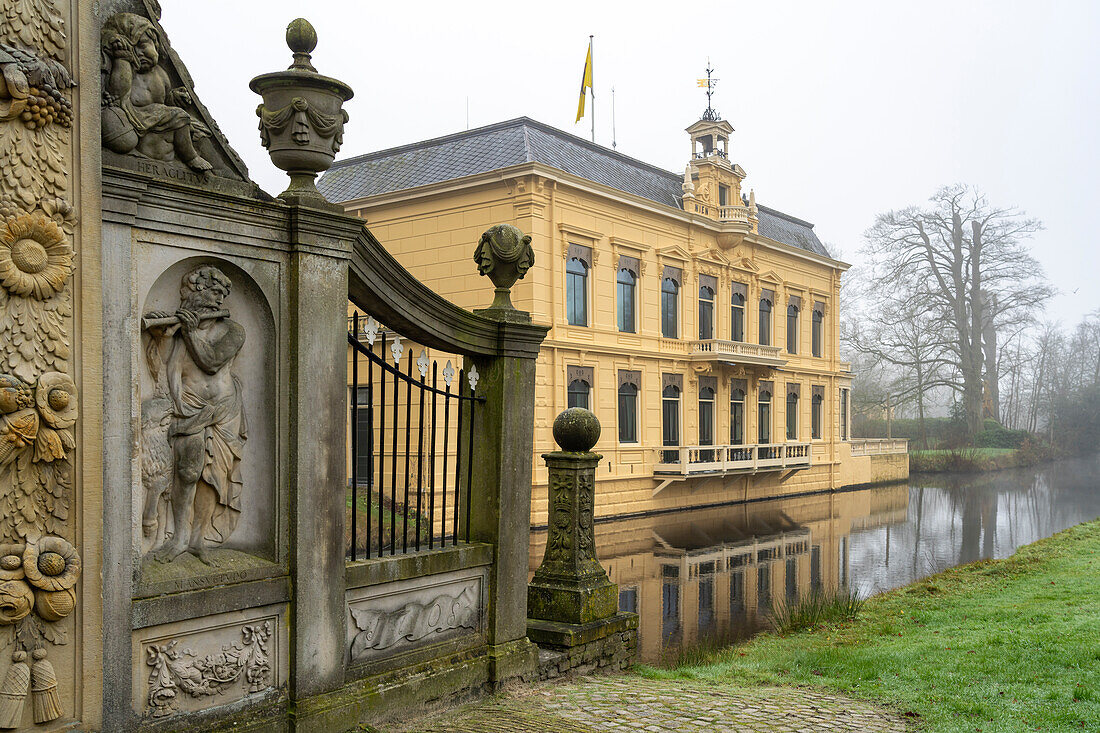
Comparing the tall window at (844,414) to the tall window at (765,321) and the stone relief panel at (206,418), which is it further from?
the stone relief panel at (206,418)

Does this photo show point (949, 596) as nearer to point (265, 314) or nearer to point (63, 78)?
point (265, 314)

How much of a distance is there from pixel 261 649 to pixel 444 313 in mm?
2379

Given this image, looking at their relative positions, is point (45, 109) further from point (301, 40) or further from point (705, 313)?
point (705, 313)

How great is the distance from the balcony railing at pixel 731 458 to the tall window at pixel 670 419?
0.04 meters

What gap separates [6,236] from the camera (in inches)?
142

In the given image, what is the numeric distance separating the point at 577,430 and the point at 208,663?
13.6 feet

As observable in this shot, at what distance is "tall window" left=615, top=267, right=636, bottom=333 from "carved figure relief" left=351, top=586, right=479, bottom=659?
64.0ft

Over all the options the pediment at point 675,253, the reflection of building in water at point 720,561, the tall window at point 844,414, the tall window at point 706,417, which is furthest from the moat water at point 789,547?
the pediment at point 675,253

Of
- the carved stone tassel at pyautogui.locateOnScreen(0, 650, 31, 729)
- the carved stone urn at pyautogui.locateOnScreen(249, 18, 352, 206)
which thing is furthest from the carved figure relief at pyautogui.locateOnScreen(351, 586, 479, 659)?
the carved stone urn at pyautogui.locateOnScreen(249, 18, 352, 206)

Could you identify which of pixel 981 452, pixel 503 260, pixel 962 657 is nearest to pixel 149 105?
pixel 503 260

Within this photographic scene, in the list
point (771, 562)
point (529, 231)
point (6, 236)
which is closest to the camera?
point (6, 236)

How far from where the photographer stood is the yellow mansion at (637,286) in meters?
23.0

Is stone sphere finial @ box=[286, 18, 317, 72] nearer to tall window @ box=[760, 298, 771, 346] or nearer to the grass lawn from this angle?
the grass lawn

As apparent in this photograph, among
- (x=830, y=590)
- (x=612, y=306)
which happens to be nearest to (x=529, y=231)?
(x=612, y=306)
